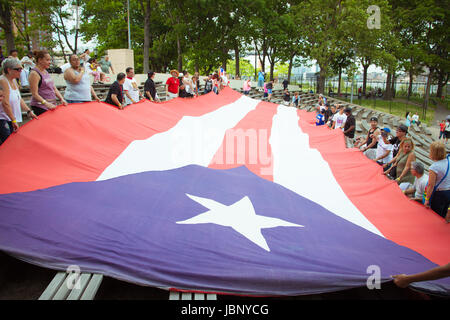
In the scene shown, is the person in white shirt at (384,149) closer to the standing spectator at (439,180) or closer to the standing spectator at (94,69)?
the standing spectator at (439,180)

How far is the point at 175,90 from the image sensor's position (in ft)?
30.4

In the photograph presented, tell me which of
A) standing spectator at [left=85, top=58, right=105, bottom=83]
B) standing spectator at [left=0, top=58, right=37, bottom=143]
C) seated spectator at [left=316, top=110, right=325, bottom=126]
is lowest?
seated spectator at [left=316, top=110, right=325, bottom=126]

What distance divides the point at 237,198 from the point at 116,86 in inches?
148

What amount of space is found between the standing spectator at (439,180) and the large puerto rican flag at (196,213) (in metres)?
0.20

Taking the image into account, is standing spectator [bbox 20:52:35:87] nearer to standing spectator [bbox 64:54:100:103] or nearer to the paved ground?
standing spectator [bbox 64:54:100:103]

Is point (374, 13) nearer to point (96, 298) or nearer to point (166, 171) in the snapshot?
point (166, 171)

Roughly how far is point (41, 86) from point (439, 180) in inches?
220

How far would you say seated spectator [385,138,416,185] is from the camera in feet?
18.1

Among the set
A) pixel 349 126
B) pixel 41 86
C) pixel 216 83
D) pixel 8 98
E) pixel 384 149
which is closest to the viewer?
pixel 8 98

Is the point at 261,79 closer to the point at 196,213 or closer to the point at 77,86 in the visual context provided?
the point at 77,86

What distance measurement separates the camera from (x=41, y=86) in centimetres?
473

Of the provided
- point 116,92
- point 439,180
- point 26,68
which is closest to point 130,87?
point 116,92

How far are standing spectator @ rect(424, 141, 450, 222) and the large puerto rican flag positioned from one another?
0.66 ft

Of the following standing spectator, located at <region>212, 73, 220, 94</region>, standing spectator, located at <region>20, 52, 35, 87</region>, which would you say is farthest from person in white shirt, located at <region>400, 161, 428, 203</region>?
standing spectator, located at <region>20, 52, 35, 87</region>
